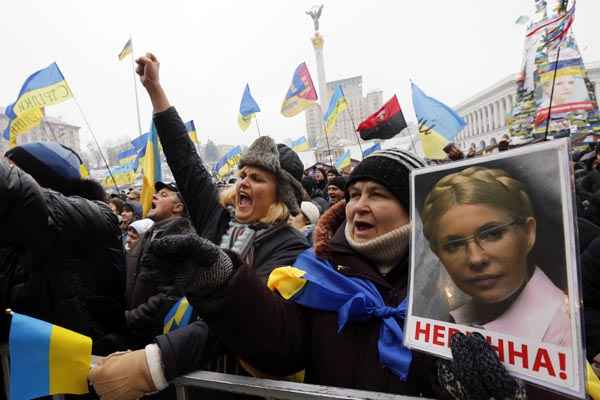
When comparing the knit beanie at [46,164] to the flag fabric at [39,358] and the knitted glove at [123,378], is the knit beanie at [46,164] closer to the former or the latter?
the flag fabric at [39,358]

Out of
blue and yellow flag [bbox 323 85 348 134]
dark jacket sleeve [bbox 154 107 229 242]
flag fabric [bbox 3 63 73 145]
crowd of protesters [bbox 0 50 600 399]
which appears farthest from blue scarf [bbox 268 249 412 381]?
blue and yellow flag [bbox 323 85 348 134]

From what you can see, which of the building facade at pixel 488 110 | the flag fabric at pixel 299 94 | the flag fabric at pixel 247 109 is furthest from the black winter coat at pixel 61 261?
the building facade at pixel 488 110

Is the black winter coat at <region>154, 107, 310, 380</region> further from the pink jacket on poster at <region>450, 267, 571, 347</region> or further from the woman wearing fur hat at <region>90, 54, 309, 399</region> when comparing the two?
the pink jacket on poster at <region>450, 267, 571, 347</region>

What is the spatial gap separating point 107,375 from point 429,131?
612cm

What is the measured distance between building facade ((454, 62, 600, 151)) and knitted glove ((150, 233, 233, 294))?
48999 mm

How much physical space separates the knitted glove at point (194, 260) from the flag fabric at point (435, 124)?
5.74 m

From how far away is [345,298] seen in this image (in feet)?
4.38

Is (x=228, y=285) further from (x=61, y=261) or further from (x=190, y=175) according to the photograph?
(x=190, y=175)

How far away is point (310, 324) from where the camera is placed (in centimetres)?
145

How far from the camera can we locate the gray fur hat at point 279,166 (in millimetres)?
2330

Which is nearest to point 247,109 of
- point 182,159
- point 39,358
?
point 182,159

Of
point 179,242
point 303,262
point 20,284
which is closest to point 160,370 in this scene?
point 179,242

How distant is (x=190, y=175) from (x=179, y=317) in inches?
34.8

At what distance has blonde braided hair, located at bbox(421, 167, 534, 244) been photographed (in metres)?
0.85
